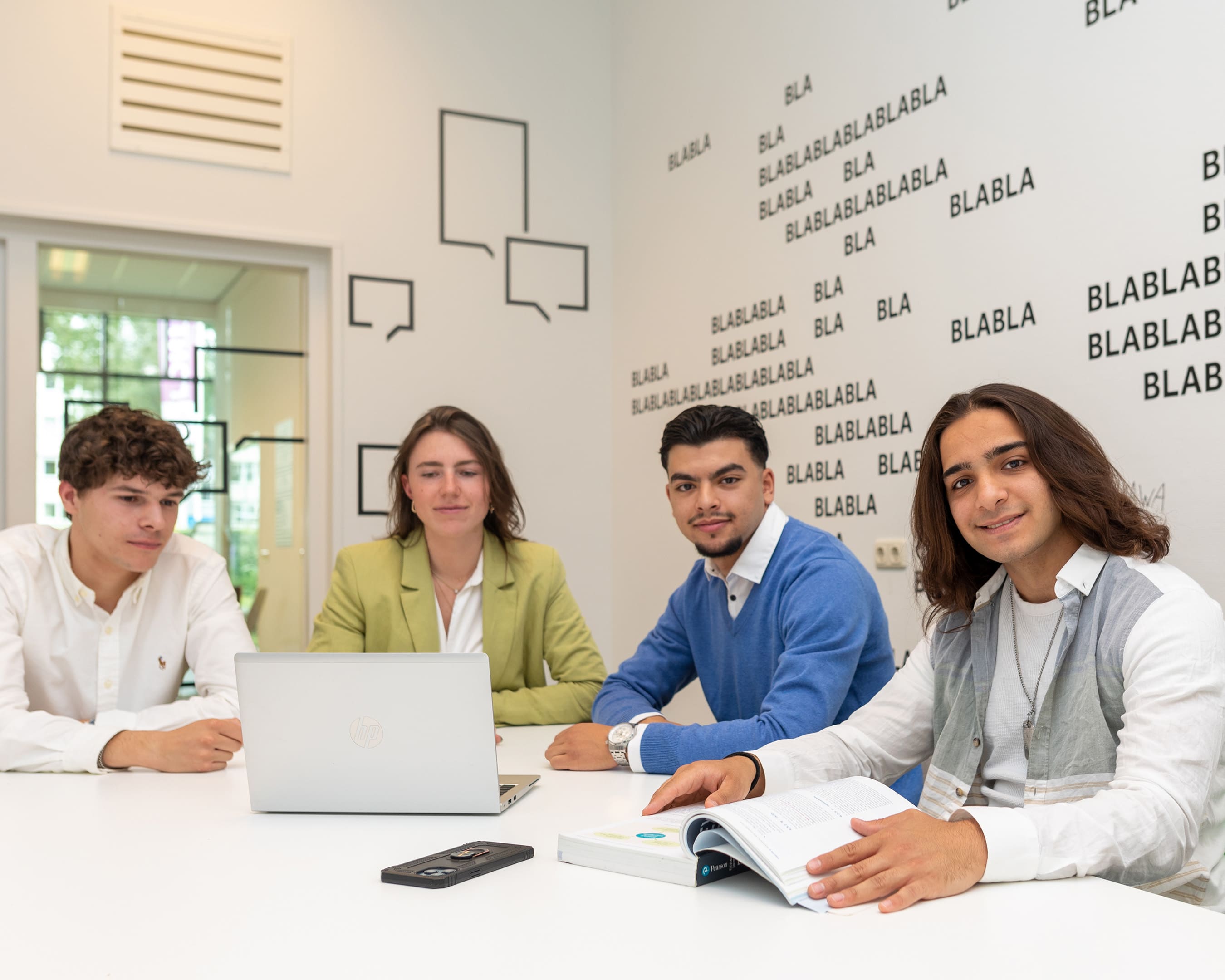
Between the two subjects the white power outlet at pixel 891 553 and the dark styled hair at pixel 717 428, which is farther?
the white power outlet at pixel 891 553

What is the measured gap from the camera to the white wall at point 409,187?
3514mm

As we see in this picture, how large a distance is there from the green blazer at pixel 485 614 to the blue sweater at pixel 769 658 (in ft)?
0.71

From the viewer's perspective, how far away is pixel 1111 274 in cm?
214

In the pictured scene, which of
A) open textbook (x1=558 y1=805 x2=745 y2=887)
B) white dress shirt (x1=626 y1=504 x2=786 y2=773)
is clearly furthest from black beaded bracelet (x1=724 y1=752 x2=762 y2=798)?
white dress shirt (x1=626 y1=504 x2=786 y2=773)

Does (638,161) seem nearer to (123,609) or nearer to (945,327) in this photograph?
(945,327)

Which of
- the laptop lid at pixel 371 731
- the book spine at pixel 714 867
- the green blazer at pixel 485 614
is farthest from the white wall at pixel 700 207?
the laptop lid at pixel 371 731

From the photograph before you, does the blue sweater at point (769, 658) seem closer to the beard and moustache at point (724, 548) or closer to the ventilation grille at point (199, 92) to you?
the beard and moustache at point (724, 548)

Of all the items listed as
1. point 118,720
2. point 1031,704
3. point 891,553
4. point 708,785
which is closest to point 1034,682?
point 1031,704

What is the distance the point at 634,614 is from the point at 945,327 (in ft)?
6.23

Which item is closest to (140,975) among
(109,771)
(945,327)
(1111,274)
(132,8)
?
(109,771)

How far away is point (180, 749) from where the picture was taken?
5.65 ft

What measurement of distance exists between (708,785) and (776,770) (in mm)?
119

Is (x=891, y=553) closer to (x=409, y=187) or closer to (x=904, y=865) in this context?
(x=904, y=865)

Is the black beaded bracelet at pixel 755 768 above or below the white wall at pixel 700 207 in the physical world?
below
